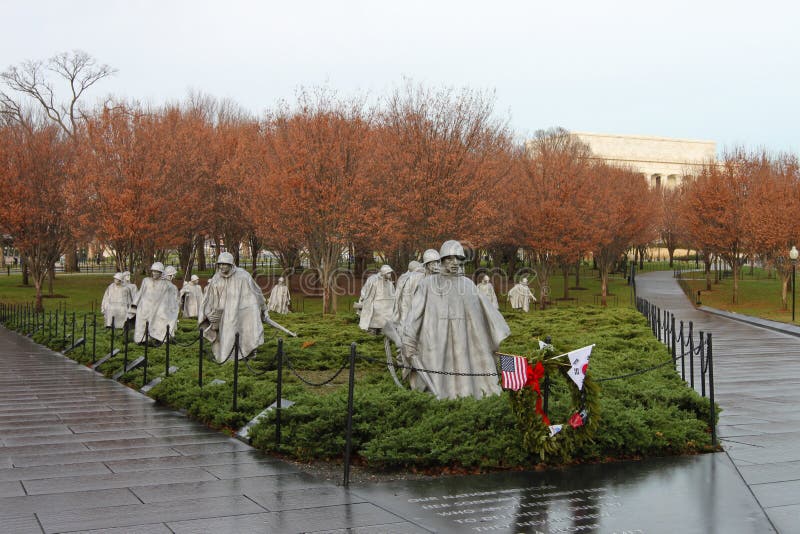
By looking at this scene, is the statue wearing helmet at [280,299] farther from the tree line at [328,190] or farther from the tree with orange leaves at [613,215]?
the tree with orange leaves at [613,215]

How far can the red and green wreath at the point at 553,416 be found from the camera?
315 inches

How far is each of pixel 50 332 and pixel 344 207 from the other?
43.7 ft

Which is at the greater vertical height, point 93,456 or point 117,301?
point 117,301

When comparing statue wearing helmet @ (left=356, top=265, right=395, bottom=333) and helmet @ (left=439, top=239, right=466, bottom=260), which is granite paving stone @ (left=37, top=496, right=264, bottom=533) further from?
statue wearing helmet @ (left=356, top=265, right=395, bottom=333)

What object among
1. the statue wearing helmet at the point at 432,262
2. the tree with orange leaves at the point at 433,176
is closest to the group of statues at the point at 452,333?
the statue wearing helmet at the point at 432,262

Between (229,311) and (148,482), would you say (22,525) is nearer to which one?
(148,482)

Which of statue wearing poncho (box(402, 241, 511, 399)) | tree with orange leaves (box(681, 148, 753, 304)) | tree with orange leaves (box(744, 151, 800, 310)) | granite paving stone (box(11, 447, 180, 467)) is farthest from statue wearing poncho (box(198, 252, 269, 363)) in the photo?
tree with orange leaves (box(681, 148, 753, 304))

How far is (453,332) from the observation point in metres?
10.5

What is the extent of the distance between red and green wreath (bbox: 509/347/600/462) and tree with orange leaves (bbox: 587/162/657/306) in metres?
34.4

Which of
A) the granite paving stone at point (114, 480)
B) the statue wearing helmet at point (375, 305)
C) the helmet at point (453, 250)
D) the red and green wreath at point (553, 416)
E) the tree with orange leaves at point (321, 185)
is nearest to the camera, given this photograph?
the granite paving stone at point (114, 480)

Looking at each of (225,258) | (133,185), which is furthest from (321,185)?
(225,258)

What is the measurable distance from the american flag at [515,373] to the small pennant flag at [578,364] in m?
0.45

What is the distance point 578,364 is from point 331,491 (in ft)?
8.70

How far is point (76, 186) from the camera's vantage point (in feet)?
125
